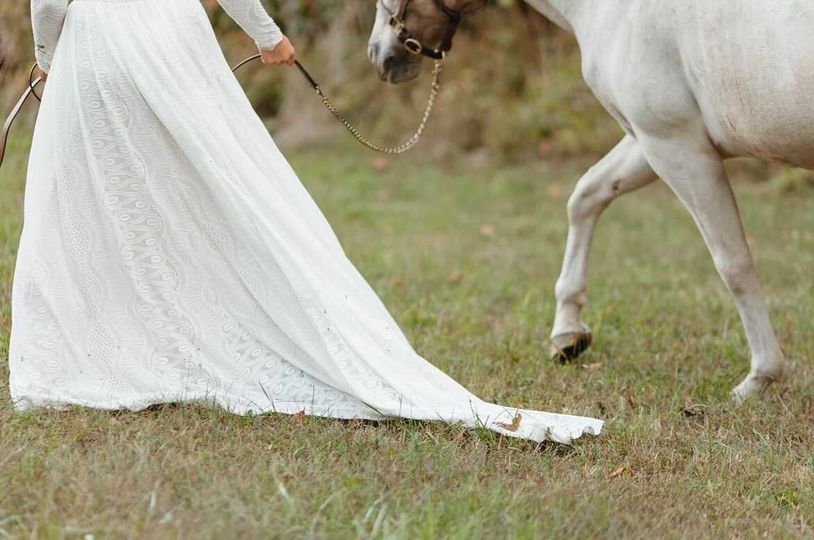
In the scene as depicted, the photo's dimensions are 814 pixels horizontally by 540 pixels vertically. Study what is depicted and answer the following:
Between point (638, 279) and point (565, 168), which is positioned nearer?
point (638, 279)

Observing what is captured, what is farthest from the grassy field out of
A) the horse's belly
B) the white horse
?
the horse's belly

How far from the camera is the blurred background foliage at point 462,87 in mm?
11875

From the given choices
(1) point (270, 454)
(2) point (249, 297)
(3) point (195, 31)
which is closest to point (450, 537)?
(1) point (270, 454)

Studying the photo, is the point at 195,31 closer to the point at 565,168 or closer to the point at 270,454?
the point at 270,454

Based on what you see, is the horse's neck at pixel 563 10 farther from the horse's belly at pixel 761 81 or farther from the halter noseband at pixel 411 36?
the horse's belly at pixel 761 81

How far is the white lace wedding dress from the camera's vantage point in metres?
3.67

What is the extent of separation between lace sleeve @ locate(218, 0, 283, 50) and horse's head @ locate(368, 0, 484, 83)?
4.00 ft

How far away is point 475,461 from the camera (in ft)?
11.1

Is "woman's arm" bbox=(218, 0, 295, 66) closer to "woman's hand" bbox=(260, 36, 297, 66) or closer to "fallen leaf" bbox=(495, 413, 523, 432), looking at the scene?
"woman's hand" bbox=(260, 36, 297, 66)

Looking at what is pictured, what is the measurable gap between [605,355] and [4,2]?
4.46m

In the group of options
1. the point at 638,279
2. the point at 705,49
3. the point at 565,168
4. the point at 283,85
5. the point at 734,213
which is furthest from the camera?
the point at 283,85

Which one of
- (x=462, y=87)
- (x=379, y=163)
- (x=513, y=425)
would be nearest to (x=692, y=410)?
(x=513, y=425)

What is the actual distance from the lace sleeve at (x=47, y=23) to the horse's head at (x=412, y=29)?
1749 millimetres

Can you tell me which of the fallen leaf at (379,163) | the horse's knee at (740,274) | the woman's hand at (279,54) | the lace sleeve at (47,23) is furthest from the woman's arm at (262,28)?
the fallen leaf at (379,163)
